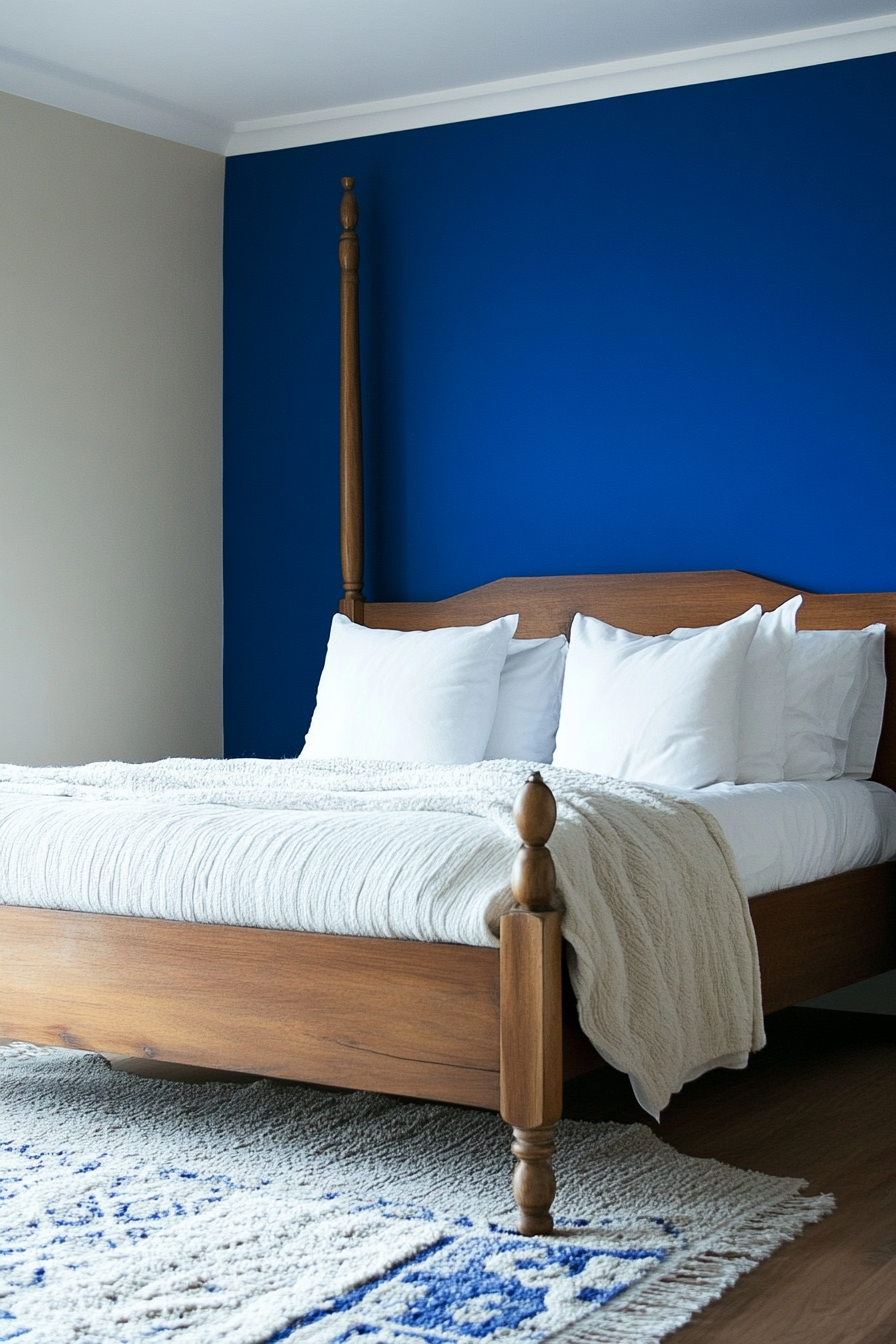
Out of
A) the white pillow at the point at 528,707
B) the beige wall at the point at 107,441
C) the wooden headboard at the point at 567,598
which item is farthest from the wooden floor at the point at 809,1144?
the beige wall at the point at 107,441

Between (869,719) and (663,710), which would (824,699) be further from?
(663,710)

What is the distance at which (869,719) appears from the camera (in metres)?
3.68

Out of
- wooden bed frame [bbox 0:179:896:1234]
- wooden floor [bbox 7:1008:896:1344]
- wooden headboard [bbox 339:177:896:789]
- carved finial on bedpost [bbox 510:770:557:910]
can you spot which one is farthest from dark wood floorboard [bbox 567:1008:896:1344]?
wooden headboard [bbox 339:177:896:789]

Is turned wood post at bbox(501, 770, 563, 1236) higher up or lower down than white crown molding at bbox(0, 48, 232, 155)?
lower down

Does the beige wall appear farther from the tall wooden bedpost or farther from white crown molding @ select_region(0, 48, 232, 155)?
the tall wooden bedpost

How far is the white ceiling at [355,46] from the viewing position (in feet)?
12.4

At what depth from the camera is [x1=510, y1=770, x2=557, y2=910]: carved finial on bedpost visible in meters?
2.15

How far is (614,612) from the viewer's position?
A: 13.4ft

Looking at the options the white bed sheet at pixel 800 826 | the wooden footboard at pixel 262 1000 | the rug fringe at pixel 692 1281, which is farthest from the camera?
the white bed sheet at pixel 800 826

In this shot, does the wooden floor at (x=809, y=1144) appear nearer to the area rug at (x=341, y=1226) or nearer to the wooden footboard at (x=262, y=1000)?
the area rug at (x=341, y=1226)

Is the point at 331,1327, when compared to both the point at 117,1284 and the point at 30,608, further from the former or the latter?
the point at 30,608

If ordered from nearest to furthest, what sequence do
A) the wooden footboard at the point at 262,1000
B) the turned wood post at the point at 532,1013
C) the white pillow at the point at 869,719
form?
the turned wood post at the point at 532,1013 → the wooden footboard at the point at 262,1000 → the white pillow at the point at 869,719

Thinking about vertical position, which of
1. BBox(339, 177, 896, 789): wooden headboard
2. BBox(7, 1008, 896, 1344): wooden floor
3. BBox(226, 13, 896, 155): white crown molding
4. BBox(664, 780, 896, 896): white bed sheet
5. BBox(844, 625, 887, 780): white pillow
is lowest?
BBox(7, 1008, 896, 1344): wooden floor

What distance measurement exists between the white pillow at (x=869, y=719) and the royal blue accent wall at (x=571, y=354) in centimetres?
23
